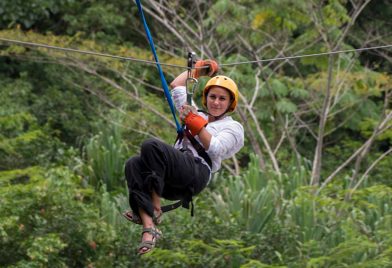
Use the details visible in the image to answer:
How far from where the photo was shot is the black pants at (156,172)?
4688 mm

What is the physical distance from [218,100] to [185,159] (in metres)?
0.37

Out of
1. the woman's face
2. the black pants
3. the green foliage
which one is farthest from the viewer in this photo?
the green foliage

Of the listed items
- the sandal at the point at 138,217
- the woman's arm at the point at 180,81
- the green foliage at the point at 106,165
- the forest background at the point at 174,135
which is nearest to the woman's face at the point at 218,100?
the woman's arm at the point at 180,81

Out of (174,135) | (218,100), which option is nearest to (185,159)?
(218,100)

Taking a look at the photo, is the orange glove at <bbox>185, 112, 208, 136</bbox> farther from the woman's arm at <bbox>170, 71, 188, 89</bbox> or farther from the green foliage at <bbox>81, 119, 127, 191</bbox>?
the green foliage at <bbox>81, 119, 127, 191</bbox>

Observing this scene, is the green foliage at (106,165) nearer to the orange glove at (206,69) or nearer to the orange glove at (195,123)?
the orange glove at (206,69)

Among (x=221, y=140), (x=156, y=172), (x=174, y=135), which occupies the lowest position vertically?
(x=174, y=135)

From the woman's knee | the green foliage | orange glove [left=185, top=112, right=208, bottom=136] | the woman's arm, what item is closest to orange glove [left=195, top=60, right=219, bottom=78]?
the woman's arm

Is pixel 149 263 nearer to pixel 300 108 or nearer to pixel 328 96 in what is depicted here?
pixel 328 96

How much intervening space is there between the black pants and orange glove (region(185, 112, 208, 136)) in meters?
0.14

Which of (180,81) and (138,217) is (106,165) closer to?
(180,81)

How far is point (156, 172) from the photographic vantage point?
4680mm

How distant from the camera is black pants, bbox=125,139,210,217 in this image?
4688 mm

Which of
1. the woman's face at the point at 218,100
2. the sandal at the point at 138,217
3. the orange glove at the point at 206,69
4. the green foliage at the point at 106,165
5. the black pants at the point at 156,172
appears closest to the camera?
the black pants at the point at 156,172
